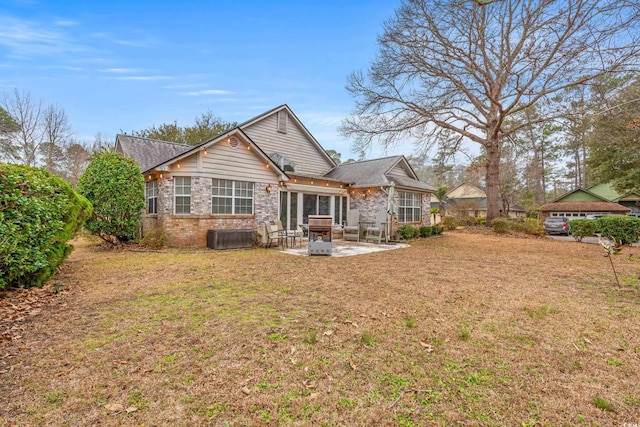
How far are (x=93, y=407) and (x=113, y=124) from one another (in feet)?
103

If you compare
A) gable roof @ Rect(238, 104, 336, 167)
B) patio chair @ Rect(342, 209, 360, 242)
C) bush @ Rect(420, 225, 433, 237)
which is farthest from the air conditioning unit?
bush @ Rect(420, 225, 433, 237)

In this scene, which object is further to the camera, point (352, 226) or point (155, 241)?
point (352, 226)

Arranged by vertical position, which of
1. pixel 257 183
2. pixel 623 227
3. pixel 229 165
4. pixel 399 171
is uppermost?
pixel 399 171

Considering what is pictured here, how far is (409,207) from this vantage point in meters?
16.2

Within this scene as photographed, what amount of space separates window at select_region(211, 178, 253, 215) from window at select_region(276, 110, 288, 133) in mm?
5163

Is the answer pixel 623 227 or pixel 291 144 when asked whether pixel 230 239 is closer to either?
pixel 291 144

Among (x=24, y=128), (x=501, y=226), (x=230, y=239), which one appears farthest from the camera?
(x=24, y=128)

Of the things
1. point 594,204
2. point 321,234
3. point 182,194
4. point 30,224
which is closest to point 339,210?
point 321,234

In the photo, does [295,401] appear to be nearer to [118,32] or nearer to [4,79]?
[118,32]

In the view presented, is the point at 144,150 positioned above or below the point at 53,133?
below

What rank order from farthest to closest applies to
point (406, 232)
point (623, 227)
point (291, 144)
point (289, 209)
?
point (291, 144), point (406, 232), point (289, 209), point (623, 227)

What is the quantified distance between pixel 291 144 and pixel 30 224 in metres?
12.9

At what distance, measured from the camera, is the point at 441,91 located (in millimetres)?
16906

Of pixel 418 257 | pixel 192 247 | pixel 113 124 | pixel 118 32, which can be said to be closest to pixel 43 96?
pixel 113 124
